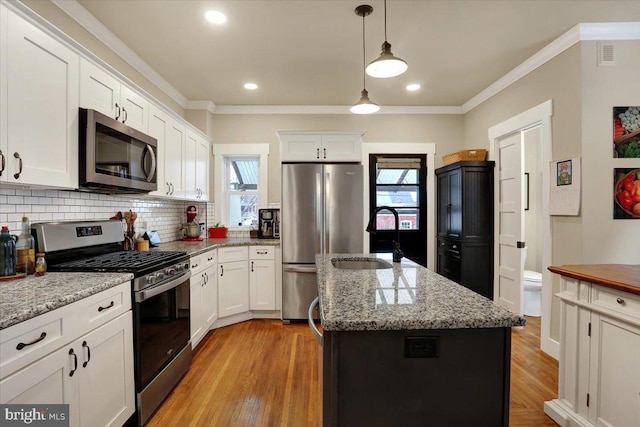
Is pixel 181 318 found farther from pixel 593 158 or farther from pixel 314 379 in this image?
pixel 593 158

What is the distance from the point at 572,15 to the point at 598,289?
2.03 m

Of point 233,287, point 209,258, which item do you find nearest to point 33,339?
point 209,258

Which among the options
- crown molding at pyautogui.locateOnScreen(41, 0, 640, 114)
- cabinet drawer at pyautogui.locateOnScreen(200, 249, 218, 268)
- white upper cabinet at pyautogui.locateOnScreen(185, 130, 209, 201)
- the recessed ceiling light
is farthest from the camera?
white upper cabinet at pyautogui.locateOnScreen(185, 130, 209, 201)

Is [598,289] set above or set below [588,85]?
below

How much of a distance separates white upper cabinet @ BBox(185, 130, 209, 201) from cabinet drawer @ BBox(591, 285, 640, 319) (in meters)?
3.37

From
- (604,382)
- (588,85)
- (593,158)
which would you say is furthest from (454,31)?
(604,382)

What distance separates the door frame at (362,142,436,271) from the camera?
4258mm

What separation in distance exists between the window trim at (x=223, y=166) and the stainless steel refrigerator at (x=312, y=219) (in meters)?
0.78

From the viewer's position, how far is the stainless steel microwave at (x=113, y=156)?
5.97ft

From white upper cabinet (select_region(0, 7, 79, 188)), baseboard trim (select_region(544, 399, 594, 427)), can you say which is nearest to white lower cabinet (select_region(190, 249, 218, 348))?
white upper cabinet (select_region(0, 7, 79, 188))

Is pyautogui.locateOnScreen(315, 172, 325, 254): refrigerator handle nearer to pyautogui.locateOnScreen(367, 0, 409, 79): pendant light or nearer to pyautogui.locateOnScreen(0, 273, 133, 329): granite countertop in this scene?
pyautogui.locateOnScreen(367, 0, 409, 79): pendant light

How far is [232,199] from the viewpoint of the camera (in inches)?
171

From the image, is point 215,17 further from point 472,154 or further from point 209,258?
point 472,154

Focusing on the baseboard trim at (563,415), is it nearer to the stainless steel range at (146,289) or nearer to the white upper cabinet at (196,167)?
the stainless steel range at (146,289)
